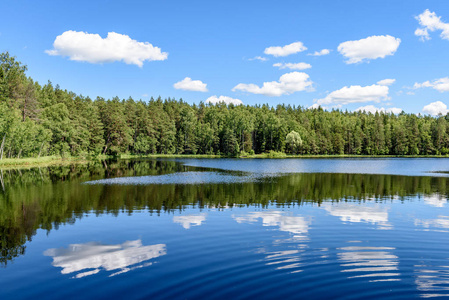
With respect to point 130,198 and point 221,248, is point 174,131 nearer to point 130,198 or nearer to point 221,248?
point 130,198

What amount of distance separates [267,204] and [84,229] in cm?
1386

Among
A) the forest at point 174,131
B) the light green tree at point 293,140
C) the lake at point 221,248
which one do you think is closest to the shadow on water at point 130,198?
the lake at point 221,248

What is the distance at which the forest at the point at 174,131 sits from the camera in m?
82.1

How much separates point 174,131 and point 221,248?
129449mm

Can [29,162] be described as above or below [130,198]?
above

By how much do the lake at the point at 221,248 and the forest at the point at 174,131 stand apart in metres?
61.9

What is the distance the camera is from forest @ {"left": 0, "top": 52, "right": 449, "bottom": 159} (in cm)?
8206

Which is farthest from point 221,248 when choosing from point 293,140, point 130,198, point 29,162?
point 293,140

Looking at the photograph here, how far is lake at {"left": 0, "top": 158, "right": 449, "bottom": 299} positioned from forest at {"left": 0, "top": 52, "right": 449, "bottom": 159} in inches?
2435

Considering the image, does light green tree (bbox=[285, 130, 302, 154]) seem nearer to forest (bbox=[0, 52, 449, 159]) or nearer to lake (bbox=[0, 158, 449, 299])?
forest (bbox=[0, 52, 449, 159])

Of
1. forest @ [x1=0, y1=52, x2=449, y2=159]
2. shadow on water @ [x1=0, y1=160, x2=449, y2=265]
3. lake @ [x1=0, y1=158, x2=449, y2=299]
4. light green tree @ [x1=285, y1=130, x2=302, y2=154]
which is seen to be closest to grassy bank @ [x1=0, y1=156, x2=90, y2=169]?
forest @ [x1=0, y1=52, x2=449, y2=159]

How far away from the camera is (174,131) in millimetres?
141125

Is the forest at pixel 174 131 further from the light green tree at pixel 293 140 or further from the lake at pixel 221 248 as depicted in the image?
the lake at pixel 221 248

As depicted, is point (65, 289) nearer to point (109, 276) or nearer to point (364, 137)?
point (109, 276)
